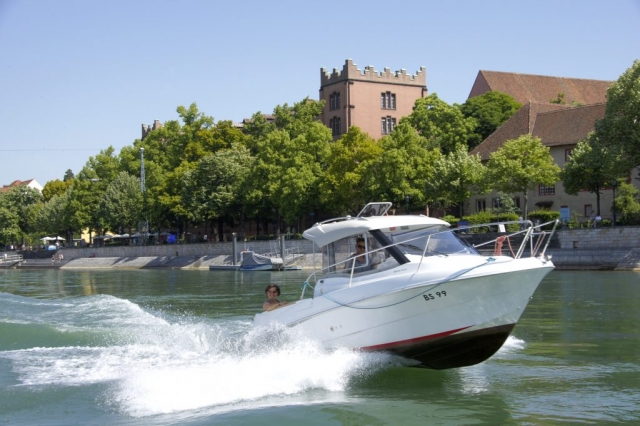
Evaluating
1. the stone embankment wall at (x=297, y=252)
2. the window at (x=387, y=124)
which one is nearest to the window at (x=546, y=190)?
the stone embankment wall at (x=297, y=252)

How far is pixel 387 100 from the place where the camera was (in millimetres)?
94125

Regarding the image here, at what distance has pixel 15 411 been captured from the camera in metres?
13.0

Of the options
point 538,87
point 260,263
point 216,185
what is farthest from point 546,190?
point 216,185

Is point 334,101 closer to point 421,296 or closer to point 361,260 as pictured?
point 361,260

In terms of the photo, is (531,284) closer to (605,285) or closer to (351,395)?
(351,395)

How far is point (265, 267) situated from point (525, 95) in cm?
4048

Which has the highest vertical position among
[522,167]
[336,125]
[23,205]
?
[336,125]

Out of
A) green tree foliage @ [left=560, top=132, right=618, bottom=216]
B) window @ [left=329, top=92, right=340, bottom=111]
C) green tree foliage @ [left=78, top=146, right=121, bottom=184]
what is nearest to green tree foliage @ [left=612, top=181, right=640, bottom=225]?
green tree foliage @ [left=560, top=132, right=618, bottom=216]

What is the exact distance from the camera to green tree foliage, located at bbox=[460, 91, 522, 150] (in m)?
81.4

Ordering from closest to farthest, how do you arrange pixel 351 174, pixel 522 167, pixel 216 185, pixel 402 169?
1. pixel 522 167
2. pixel 402 169
3. pixel 351 174
4. pixel 216 185

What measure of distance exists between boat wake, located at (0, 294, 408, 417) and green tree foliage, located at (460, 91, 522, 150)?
62783 mm

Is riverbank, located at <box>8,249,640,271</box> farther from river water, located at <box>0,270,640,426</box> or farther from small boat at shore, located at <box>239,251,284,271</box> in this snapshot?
A: river water, located at <box>0,270,640,426</box>

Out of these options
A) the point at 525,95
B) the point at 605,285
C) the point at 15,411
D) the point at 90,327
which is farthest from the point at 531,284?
the point at 525,95

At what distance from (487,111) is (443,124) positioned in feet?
25.5
